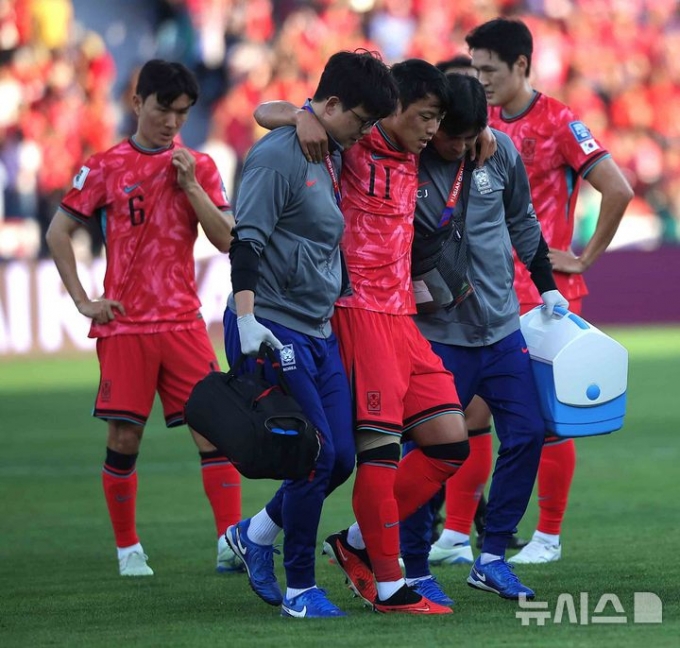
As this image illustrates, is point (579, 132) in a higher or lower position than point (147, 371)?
higher

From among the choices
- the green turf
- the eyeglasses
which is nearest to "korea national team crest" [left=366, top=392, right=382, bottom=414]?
the green turf

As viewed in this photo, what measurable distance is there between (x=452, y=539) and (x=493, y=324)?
1295mm

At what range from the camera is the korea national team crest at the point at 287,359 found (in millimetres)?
4887

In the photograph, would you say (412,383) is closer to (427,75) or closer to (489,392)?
Answer: (489,392)

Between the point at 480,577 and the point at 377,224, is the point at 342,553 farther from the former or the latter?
the point at 377,224

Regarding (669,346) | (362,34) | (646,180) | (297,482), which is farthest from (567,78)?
(297,482)

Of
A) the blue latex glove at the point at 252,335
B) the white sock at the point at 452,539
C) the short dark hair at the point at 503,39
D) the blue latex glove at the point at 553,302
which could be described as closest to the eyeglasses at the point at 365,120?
the blue latex glove at the point at 252,335

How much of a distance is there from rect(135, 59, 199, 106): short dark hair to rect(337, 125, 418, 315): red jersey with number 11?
1.40 metres

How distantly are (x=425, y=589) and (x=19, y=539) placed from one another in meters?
2.71

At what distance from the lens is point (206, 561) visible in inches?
257

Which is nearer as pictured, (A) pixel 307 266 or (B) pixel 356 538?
(A) pixel 307 266

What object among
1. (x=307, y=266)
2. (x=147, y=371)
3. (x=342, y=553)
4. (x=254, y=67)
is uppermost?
(x=254, y=67)

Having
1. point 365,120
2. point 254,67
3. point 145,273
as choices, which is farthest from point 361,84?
point 254,67

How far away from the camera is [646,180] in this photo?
22812mm
